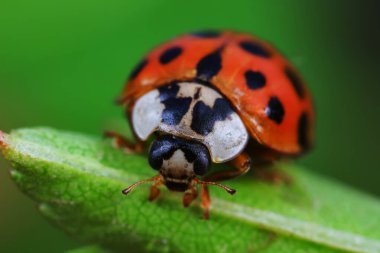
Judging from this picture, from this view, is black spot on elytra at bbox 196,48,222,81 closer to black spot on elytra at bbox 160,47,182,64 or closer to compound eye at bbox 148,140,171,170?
black spot on elytra at bbox 160,47,182,64

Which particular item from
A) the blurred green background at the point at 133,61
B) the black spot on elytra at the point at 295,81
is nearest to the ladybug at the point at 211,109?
the black spot on elytra at the point at 295,81

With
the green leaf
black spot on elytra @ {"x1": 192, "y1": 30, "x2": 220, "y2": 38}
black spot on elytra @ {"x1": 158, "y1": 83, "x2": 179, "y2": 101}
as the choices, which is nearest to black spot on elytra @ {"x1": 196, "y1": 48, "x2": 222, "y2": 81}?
black spot on elytra @ {"x1": 158, "y1": 83, "x2": 179, "y2": 101}

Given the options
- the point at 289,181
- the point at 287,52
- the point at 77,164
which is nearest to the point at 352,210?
the point at 289,181

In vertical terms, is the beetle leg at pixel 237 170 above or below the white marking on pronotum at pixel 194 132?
below

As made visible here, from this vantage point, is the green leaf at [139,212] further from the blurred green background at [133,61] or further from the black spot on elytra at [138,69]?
the blurred green background at [133,61]

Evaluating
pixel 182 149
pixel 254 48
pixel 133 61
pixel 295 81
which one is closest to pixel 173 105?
pixel 182 149

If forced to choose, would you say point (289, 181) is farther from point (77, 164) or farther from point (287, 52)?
point (287, 52)
